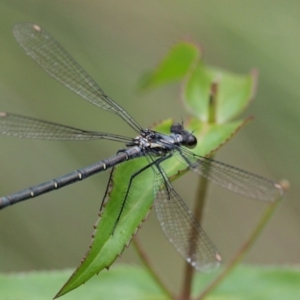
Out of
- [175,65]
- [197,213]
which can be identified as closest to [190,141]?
[197,213]

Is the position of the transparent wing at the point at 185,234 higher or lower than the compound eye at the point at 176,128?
lower

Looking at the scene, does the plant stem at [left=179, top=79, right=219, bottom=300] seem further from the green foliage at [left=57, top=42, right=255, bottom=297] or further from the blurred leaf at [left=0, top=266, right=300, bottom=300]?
the blurred leaf at [left=0, top=266, right=300, bottom=300]

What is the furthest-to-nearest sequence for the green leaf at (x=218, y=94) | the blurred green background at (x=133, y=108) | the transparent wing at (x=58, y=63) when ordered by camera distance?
the blurred green background at (x=133, y=108)
the transparent wing at (x=58, y=63)
the green leaf at (x=218, y=94)

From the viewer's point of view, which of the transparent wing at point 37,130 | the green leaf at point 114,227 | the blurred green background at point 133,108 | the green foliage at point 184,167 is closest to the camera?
the green leaf at point 114,227

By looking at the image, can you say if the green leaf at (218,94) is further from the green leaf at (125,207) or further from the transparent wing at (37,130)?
the transparent wing at (37,130)

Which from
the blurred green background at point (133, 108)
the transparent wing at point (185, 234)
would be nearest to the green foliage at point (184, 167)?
the transparent wing at point (185, 234)

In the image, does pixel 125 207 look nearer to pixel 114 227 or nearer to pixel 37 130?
pixel 114 227
